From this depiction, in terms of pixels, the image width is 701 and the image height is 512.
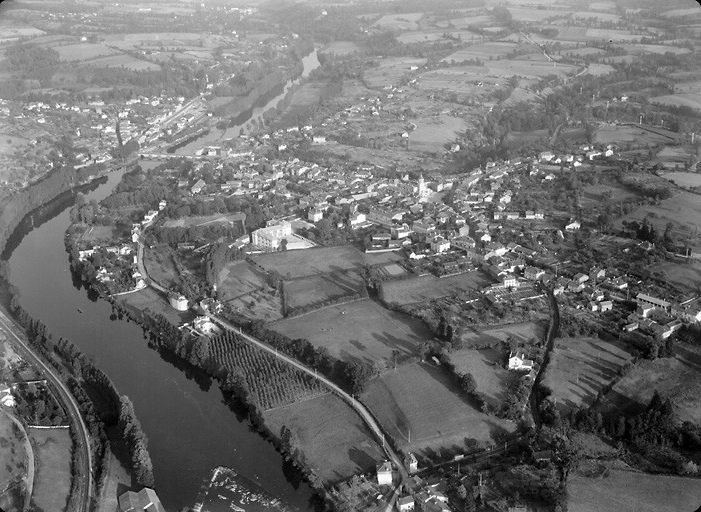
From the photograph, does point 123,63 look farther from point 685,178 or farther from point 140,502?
point 140,502

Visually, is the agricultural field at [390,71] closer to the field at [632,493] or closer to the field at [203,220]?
the field at [203,220]

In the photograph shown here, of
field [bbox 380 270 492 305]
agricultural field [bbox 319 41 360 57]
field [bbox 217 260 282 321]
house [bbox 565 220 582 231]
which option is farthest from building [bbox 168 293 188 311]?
agricultural field [bbox 319 41 360 57]

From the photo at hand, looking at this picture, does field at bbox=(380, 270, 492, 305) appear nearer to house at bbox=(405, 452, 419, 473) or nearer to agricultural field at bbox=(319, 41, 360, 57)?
house at bbox=(405, 452, 419, 473)

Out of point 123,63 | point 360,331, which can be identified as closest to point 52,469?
point 360,331

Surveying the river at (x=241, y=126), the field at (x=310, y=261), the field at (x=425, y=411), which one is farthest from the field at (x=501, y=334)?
the river at (x=241, y=126)

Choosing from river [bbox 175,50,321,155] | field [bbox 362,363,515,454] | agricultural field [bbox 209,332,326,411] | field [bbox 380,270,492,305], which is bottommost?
river [bbox 175,50,321,155]

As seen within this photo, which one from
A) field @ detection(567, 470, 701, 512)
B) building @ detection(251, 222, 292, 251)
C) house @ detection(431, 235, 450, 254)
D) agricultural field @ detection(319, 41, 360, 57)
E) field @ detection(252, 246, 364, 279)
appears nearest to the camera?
field @ detection(567, 470, 701, 512)

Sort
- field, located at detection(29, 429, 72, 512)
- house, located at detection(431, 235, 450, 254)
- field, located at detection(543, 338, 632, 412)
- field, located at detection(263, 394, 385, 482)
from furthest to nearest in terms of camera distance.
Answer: house, located at detection(431, 235, 450, 254) < field, located at detection(543, 338, 632, 412) < field, located at detection(263, 394, 385, 482) < field, located at detection(29, 429, 72, 512)
